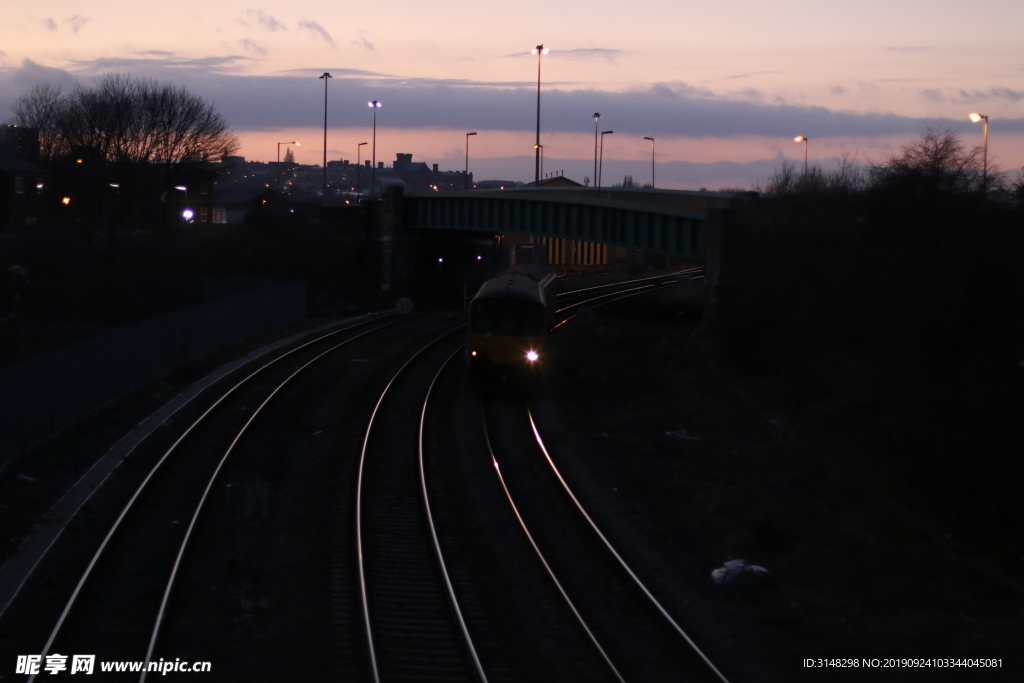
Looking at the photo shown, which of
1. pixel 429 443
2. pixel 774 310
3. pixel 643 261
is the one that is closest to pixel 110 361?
pixel 429 443

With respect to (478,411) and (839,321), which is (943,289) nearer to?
(839,321)

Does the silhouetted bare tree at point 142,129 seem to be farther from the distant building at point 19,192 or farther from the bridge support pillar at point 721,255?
the bridge support pillar at point 721,255

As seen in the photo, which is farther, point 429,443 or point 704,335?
point 704,335

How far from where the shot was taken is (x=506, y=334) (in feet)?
74.5

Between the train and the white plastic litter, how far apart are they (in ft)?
37.4

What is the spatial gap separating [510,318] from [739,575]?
1214cm

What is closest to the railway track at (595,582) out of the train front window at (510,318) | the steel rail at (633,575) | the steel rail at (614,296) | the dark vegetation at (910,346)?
the steel rail at (633,575)

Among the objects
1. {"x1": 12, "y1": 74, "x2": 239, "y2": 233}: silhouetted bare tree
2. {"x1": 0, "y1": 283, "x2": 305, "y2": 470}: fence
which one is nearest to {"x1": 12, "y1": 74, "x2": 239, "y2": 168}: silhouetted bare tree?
{"x1": 12, "y1": 74, "x2": 239, "y2": 233}: silhouetted bare tree

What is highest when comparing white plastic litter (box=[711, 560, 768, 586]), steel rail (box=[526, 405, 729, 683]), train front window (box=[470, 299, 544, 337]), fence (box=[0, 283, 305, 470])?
train front window (box=[470, 299, 544, 337])

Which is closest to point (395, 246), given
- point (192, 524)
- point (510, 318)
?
point (510, 318)

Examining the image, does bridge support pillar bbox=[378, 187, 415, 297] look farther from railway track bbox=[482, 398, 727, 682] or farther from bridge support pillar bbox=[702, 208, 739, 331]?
railway track bbox=[482, 398, 727, 682]

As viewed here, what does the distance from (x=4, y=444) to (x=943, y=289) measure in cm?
1742

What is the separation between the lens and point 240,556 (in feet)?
39.6

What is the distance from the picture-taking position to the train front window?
2277cm
